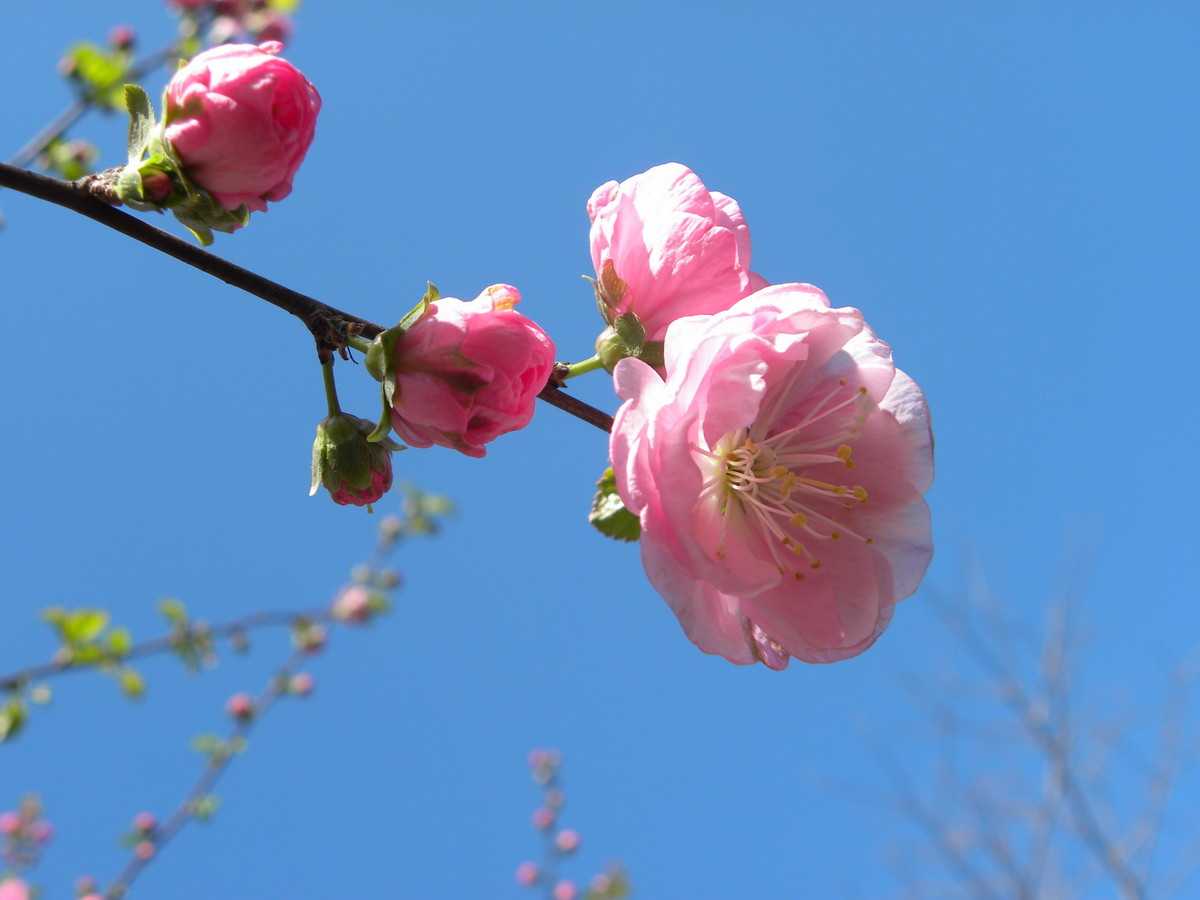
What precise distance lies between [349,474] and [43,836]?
480 cm

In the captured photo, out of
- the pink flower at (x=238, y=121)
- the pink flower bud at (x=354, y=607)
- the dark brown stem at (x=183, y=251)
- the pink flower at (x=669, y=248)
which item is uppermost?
the pink flower bud at (x=354, y=607)

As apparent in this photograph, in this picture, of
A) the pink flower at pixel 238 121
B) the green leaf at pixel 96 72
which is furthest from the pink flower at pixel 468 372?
the green leaf at pixel 96 72

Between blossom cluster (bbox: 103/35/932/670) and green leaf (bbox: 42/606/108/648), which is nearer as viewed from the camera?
blossom cluster (bbox: 103/35/932/670)

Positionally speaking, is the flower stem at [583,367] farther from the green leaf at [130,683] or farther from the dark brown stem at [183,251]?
the green leaf at [130,683]

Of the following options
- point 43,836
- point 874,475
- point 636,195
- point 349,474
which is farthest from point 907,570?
point 43,836

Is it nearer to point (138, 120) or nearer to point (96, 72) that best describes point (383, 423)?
A: point (138, 120)

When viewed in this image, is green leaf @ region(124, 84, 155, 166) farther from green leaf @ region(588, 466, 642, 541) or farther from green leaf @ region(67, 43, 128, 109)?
green leaf @ region(67, 43, 128, 109)

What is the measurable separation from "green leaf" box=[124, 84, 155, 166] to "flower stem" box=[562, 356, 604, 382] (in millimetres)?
506

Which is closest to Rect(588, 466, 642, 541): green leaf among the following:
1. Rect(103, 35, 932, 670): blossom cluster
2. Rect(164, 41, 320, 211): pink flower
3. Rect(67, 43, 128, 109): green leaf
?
Result: Rect(103, 35, 932, 670): blossom cluster

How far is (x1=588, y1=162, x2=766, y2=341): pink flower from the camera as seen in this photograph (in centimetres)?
107

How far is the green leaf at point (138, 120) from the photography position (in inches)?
38.2

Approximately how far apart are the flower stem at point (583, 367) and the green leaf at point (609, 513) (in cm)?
12

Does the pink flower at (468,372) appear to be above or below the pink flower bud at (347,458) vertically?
above

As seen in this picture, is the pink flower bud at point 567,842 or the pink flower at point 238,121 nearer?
the pink flower at point 238,121
